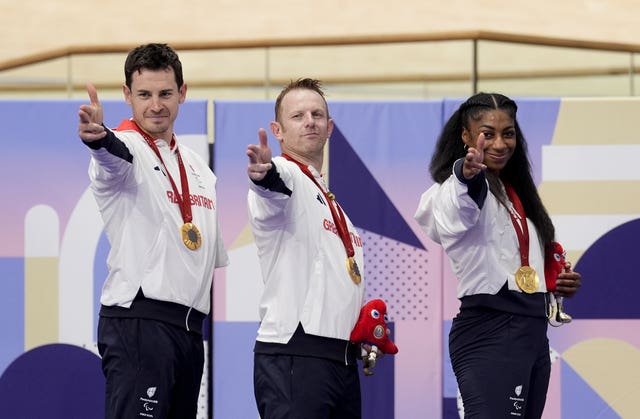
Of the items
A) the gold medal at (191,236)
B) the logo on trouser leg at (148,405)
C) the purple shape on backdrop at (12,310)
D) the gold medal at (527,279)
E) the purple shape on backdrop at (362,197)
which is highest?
the purple shape on backdrop at (362,197)

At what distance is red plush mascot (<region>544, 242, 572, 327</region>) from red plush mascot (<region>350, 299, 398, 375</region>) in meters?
0.69

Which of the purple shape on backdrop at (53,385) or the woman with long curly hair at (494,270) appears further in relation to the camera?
the purple shape on backdrop at (53,385)

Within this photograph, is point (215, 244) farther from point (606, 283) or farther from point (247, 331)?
point (606, 283)

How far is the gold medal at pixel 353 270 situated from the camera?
428 centimetres

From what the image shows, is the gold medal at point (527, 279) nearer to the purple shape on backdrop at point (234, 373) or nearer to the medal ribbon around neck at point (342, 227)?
the medal ribbon around neck at point (342, 227)

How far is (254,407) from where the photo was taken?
6059mm

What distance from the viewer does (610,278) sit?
238 inches

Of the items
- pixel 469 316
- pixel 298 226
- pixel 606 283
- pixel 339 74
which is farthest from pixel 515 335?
pixel 339 74

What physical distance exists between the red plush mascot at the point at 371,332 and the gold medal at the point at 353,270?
11cm

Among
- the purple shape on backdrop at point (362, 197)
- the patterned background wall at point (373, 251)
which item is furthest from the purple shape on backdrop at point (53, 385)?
the purple shape on backdrop at point (362, 197)

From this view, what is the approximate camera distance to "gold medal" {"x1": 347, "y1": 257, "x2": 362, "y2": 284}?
428cm

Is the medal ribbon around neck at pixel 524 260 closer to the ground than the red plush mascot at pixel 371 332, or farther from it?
farther from it

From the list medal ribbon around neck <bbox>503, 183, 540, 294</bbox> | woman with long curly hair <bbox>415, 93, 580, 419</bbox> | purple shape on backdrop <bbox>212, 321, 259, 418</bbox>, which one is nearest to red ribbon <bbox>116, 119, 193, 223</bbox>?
woman with long curly hair <bbox>415, 93, 580, 419</bbox>

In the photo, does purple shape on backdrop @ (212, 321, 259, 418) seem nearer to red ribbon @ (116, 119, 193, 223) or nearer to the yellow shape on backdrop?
the yellow shape on backdrop
